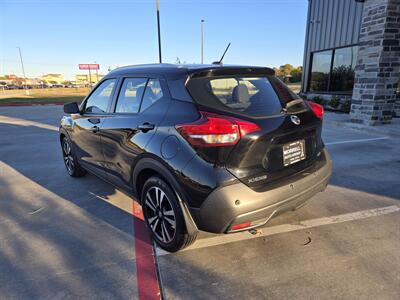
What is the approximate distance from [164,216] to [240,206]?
31.9 inches

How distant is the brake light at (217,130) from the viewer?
2164 millimetres

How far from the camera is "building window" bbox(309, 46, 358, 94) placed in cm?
1115

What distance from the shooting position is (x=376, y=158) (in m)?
5.55

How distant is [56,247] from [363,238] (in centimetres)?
302

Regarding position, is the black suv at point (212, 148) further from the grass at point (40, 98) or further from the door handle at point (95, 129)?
the grass at point (40, 98)

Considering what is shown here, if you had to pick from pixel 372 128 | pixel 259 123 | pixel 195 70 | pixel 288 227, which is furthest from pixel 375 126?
pixel 195 70

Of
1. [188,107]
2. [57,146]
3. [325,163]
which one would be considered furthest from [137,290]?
[57,146]

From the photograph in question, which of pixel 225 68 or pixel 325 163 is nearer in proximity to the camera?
pixel 225 68

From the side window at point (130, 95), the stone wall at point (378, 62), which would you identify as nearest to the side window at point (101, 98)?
the side window at point (130, 95)

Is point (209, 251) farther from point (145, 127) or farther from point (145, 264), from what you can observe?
point (145, 127)

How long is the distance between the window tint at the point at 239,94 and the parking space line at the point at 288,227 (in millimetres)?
1307

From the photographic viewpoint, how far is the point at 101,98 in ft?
12.1

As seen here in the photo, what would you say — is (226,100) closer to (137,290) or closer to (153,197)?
(153,197)

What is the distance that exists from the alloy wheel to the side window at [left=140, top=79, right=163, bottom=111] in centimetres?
81
